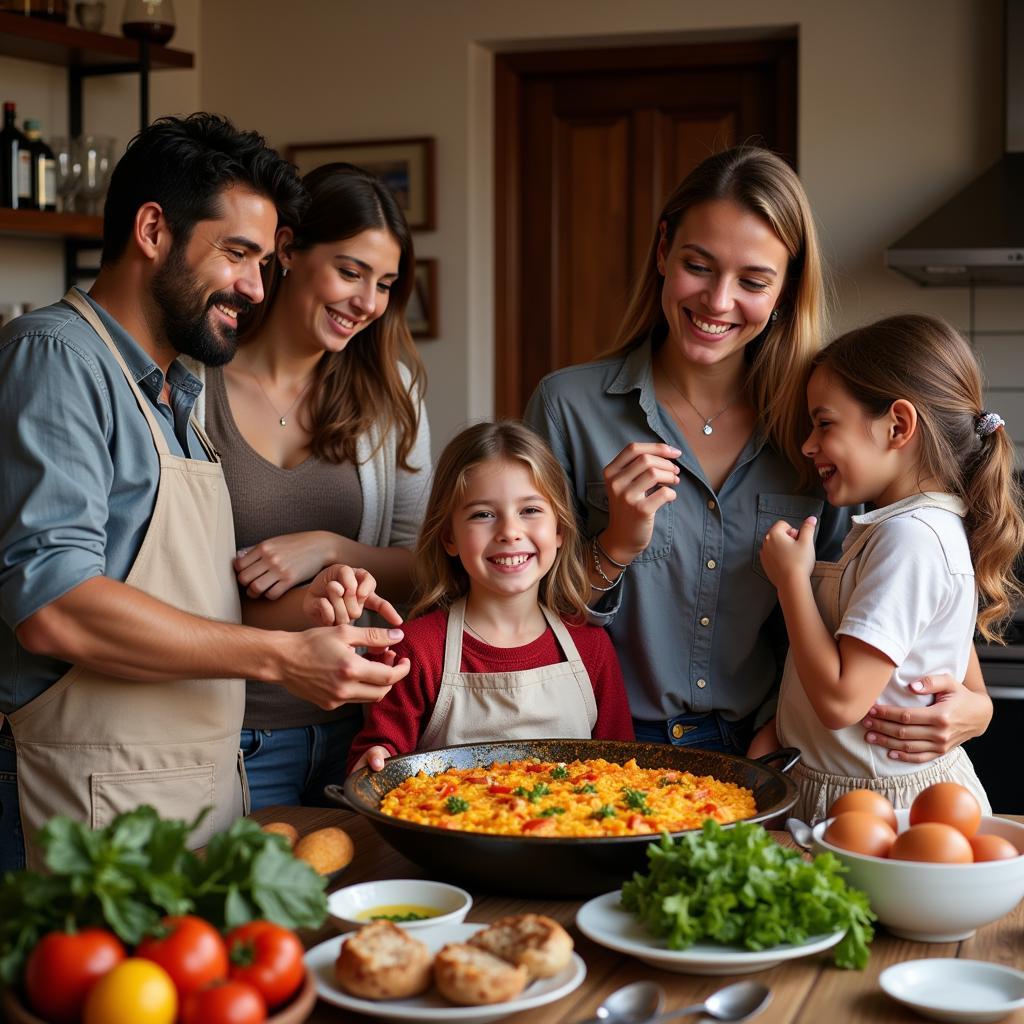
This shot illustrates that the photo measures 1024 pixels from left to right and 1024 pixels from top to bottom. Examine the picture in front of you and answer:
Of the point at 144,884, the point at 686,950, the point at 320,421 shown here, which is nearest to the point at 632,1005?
the point at 686,950

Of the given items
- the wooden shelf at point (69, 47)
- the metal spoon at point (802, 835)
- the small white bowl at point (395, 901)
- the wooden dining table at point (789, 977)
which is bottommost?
the wooden dining table at point (789, 977)

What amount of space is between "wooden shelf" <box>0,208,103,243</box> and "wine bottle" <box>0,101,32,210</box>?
0.06 metres

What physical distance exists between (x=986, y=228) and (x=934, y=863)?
2.89 m

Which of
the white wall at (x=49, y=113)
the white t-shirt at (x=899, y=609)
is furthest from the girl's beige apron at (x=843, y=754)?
the white wall at (x=49, y=113)

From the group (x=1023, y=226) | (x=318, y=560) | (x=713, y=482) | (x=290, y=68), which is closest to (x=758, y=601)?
(x=713, y=482)

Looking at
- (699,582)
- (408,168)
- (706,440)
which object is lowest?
(699,582)

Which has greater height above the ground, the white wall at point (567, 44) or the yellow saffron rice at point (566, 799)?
the white wall at point (567, 44)

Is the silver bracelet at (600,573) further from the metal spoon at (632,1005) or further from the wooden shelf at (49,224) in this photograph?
the wooden shelf at (49,224)

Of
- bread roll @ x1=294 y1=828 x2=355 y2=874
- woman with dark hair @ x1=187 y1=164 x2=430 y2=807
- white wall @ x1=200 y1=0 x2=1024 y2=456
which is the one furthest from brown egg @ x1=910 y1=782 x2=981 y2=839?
white wall @ x1=200 y1=0 x2=1024 y2=456

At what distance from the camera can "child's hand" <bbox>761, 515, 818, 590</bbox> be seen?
190 centimetres

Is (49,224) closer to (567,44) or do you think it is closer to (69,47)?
(69,47)

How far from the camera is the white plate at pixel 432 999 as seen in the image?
1115mm

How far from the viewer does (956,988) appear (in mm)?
1197

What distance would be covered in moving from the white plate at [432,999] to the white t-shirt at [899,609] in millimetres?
798
